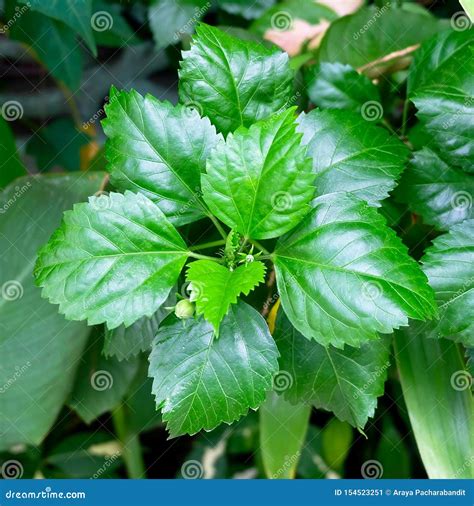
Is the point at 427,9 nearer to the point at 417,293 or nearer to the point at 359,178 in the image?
the point at 359,178

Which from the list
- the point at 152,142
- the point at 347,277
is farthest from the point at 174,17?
the point at 347,277

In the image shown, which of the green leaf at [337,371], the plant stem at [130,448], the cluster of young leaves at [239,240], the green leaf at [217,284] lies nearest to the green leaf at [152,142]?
the cluster of young leaves at [239,240]

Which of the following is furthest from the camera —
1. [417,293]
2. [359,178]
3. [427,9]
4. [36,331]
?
[427,9]

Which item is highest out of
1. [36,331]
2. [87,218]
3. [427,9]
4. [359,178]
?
[427,9]

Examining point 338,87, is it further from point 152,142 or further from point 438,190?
point 152,142

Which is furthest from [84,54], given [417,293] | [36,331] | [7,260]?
[417,293]

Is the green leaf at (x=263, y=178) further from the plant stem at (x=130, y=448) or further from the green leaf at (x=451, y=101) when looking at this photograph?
the plant stem at (x=130, y=448)
